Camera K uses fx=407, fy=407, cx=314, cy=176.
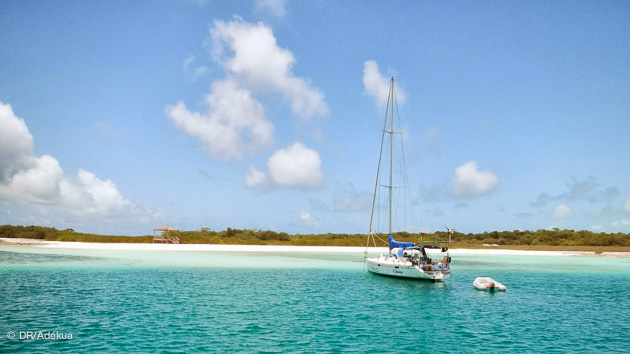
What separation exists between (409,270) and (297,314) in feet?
63.0

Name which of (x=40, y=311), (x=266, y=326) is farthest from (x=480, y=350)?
(x=40, y=311)

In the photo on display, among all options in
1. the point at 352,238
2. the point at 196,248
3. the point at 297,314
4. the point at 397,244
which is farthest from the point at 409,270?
the point at 352,238

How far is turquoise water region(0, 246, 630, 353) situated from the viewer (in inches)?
701

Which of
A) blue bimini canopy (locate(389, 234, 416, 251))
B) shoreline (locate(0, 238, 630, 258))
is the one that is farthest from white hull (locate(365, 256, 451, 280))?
shoreline (locate(0, 238, 630, 258))

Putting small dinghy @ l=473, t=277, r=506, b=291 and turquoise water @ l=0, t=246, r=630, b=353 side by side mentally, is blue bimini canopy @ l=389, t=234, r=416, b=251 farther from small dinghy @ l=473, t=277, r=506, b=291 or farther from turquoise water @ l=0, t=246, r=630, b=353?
small dinghy @ l=473, t=277, r=506, b=291

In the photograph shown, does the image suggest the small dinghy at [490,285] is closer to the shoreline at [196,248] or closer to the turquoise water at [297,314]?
the turquoise water at [297,314]

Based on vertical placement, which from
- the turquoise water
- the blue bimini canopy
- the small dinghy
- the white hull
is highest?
the blue bimini canopy

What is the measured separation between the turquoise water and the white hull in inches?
30.9

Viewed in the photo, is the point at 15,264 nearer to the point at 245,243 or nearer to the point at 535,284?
the point at 535,284

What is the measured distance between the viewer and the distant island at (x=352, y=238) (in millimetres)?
102188

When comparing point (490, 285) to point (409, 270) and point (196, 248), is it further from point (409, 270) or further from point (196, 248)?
point (196, 248)

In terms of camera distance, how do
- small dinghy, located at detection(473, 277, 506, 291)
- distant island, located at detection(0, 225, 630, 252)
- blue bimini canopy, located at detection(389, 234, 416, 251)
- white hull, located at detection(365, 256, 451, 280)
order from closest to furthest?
small dinghy, located at detection(473, 277, 506, 291)
white hull, located at detection(365, 256, 451, 280)
blue bimini canopy, located at detection(389, 234, 416, 251)
distant island, located at detection(0, 225, 630, 252)

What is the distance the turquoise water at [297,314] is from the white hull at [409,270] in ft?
2.57

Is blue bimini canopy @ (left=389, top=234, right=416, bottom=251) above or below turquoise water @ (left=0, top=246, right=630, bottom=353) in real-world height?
above
